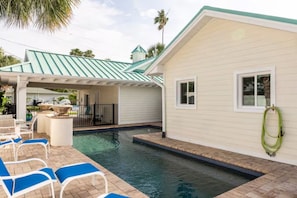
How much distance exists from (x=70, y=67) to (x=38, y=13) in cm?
830

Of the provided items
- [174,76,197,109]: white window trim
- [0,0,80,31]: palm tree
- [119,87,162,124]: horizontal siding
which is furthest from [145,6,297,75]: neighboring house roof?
[119,87,162,124]: horizontal siding

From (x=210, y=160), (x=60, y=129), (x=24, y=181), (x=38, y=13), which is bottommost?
(x=210, y=160)

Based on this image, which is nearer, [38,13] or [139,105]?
[38,13]

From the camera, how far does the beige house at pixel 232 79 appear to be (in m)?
5.79

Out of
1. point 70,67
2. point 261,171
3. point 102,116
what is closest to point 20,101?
point 70,67

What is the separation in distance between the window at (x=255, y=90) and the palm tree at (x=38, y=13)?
19.3 feet

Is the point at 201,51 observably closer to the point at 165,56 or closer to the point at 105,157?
the point at 165,56

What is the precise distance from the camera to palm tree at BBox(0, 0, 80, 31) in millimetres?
6055

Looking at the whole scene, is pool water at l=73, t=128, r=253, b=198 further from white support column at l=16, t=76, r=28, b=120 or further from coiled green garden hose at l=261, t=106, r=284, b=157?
white support column at l=16, t=76, r=28, b=120

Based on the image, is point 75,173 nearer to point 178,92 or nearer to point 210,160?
point 210,160

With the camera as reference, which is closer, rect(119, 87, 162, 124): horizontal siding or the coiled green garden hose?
the coiled green garden hose

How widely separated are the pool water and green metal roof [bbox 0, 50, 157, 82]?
245 inches

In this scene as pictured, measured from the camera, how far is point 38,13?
6352 mm

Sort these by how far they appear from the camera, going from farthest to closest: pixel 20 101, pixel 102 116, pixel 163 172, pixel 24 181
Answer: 1. pixel 102 116
2. pixel 20 101
3. pixel 163 172
4. pixel 24 181
